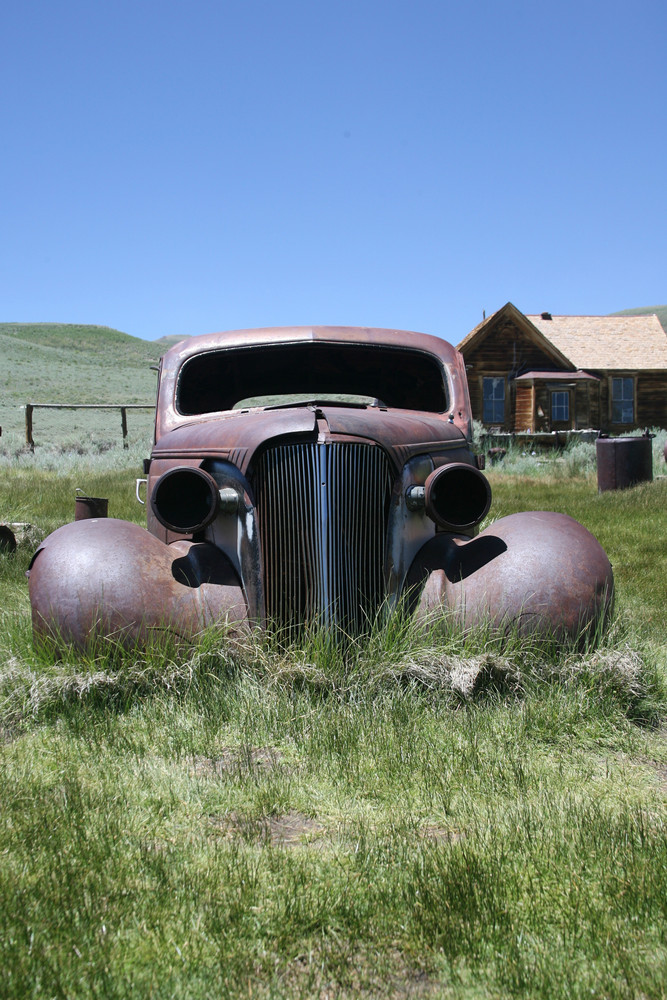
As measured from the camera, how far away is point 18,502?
33.9 ft

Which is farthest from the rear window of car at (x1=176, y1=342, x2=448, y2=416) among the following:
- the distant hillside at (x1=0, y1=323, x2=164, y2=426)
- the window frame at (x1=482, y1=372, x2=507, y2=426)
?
the distant hillside at (x1=0, y1=323, x2=164, y2=426)

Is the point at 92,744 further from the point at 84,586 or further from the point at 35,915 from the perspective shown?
the point at 35,915

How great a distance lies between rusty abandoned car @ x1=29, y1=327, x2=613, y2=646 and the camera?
11.6ft

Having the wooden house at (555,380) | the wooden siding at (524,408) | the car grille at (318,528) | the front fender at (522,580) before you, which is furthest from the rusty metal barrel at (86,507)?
the wooden siding at (524,408)

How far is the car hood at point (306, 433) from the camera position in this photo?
3.61m

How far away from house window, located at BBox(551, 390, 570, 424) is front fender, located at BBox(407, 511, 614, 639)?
2255 cm

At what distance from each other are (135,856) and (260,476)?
5.58ft

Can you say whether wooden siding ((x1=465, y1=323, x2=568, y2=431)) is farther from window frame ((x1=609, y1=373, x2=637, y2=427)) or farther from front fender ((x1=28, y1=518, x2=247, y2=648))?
front fender ((x1=28, y1=518, x2=247, y2=648))

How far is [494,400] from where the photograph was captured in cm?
2567

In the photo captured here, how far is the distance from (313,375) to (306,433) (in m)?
2.16

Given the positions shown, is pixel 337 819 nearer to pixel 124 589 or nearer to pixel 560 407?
pixel 124 589

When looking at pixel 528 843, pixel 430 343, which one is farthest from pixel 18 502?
pixel 528 843

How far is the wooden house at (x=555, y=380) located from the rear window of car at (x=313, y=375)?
19373 millimetres

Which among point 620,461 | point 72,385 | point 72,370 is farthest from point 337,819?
point 72,370
